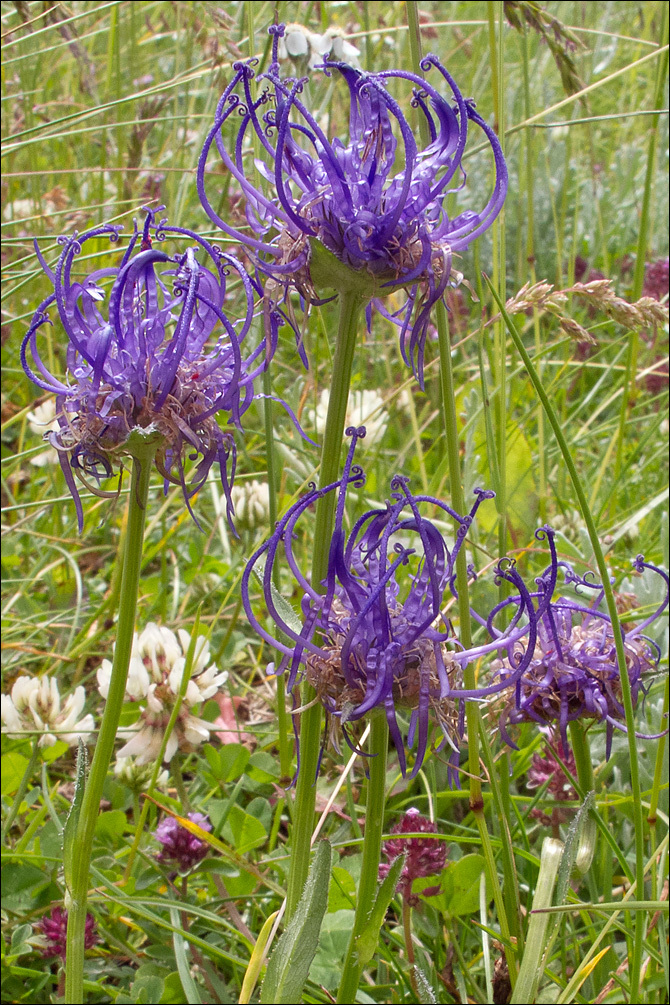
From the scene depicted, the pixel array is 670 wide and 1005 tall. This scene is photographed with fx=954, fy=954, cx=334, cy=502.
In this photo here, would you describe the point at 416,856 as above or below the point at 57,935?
above

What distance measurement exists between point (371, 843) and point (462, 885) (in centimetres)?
42

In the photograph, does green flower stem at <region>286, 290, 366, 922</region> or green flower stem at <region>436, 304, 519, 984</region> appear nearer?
green flower stem at <region>286, 290, 366, 922</region>

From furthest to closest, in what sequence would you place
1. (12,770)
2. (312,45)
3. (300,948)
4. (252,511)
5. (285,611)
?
(312,45) < (252,511) < (12,770) < (285,611) < (300,948)

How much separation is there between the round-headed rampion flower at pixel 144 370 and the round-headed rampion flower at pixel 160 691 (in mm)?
514

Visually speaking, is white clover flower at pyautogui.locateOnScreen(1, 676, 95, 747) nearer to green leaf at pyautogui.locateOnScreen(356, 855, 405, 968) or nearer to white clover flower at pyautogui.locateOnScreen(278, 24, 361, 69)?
green leaf at pyautogui.locateOnScreen(356, 855, 405, 968)

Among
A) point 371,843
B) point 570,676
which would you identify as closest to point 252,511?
point 570,676

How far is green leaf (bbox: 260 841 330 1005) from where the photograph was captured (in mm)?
658

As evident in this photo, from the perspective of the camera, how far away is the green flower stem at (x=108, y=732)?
770mm

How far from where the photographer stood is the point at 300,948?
66cm

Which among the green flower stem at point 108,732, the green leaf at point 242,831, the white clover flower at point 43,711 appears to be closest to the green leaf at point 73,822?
the green flower stem at point 108,732

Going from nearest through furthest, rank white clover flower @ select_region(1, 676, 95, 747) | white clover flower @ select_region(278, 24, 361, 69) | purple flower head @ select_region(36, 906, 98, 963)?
purple flower head @ select_region(36, 906, 98, 963) < white clover flower @ select_region(1, 676, 95, 747) < white clover flower @ select_region(278, 24, 361, 69)

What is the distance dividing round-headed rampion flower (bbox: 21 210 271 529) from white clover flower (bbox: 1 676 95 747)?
0.66 meters

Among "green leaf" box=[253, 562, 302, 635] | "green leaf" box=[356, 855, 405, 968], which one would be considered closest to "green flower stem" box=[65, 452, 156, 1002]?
"green leaf" box=[253, 562, 302, 635]

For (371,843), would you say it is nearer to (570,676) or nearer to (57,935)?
(570,676)
